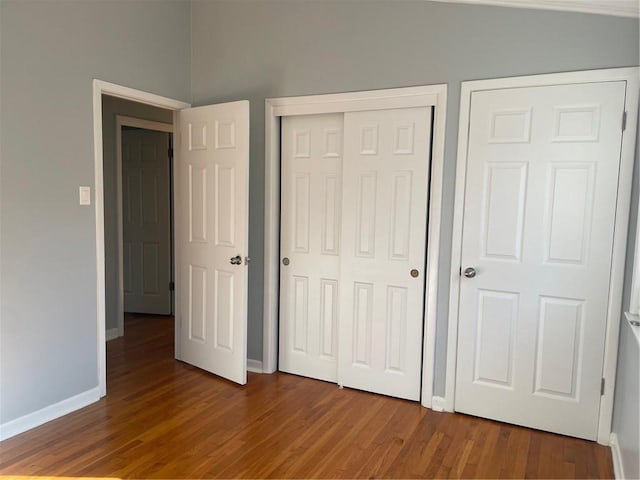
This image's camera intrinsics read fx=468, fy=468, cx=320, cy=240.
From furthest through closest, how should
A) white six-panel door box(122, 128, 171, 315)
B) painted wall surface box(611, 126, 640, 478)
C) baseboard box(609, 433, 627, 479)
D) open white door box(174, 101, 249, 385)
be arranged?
white six-panel door box(122, 128, 171, 315) < open white door box(174, 101, 249, 385) < baseboard box(609, 433, 627, 479) < painted wall surface box(611, 126, 640, 478)

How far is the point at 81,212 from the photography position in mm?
2869

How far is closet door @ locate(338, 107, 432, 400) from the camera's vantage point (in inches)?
117

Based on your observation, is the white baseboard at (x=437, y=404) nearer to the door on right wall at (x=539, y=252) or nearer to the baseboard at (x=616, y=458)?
the door on right wall at (x=539, y=252)

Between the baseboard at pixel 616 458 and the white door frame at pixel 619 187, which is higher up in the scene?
the white door frame at pixel 619 187

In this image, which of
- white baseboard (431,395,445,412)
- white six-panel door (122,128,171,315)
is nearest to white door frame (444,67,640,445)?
white baseboard (431,395,445,412)

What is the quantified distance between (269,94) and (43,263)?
184cm

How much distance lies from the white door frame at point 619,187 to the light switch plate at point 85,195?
2.25 meters

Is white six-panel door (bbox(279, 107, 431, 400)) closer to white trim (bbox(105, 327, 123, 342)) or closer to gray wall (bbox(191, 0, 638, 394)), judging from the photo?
gray wall (bbox(191, 0, 638, 394))

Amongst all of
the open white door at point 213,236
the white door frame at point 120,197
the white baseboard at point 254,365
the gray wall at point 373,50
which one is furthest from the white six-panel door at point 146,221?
the white baseboard at point 254,365

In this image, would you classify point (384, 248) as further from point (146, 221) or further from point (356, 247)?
point (146, 221)

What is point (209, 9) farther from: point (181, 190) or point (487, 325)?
point (487, 325)

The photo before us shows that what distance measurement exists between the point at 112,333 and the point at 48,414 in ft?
5.49

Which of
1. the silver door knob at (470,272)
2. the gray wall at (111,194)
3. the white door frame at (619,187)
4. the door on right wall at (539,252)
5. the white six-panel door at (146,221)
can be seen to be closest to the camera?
the white door frame at (619,187)

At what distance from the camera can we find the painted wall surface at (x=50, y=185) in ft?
8.20
